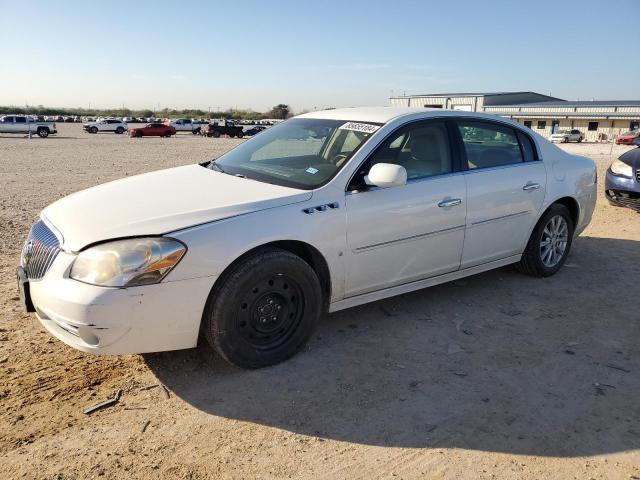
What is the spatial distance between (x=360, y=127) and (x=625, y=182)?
6004 millimetres

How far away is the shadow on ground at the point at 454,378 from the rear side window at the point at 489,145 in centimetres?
121

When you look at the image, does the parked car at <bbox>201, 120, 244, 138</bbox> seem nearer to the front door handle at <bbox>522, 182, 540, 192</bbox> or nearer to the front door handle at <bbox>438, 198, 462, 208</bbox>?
the front door handle at <bbox>522, 182, 540, 192</bbox>

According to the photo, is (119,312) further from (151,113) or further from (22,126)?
(151,113)

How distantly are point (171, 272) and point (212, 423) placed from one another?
0.84 m

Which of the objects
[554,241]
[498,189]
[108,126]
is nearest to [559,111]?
[108,126]

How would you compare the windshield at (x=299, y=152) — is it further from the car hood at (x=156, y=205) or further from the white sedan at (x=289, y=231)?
the car hood at (x=156, y=205)

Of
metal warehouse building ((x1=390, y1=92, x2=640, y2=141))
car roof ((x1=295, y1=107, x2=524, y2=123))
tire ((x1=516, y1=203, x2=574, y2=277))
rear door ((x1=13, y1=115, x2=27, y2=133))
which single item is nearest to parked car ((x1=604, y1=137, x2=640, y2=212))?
tire ((x1=516, y1=203, x2=574, y2=277))

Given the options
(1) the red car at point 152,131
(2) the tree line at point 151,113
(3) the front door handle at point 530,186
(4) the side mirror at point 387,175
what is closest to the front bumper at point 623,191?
(3) the front door handle at point 530,186

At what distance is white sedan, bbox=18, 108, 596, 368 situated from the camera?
2.90 metres

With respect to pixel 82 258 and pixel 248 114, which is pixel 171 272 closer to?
pixel 82 258

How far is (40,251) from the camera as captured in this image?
3182mm

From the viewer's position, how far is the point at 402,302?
4598 mm

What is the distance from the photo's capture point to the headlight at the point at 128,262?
111 inches

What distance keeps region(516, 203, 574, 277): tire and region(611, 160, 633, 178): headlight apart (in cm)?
369
